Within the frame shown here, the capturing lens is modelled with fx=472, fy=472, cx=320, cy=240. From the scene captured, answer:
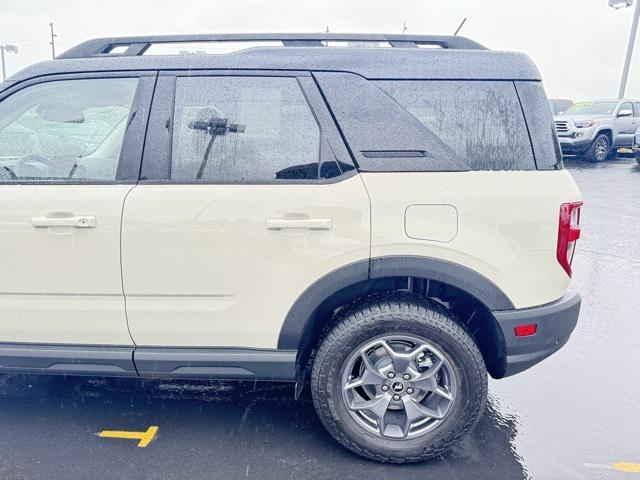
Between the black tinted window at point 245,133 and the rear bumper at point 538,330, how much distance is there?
1.20 m

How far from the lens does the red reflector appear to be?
231 centimetres

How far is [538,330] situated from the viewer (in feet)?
7.64

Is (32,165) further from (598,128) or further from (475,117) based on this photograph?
(598,128)

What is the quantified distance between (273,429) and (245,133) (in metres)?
1.64

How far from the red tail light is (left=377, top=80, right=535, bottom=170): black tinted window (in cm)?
26

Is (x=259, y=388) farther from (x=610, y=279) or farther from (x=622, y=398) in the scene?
(x=610, y=279)

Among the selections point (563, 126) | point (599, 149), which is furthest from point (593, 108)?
point (563, 126)

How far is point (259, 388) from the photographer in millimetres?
3068

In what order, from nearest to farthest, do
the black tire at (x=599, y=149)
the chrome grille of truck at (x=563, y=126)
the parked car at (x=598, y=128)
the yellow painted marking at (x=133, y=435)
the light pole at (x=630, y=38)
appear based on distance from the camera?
the yellow painted marking at (x=133, y=435)
the parked car at (x=598, y=128)
the chrome grille of truck at (x=563, y=126)
the black tire at (x=599, y=149)
the light pole at (x=630, y=38)

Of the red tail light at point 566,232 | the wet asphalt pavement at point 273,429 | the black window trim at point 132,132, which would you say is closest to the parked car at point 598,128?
the wet asphalt pavement at point 273,429

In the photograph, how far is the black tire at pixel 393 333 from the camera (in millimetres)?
2285

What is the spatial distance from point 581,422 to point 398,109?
2097mm

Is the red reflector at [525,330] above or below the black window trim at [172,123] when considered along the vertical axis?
below

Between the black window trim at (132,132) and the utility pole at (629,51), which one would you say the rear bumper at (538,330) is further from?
the utility pole at (629,51)
